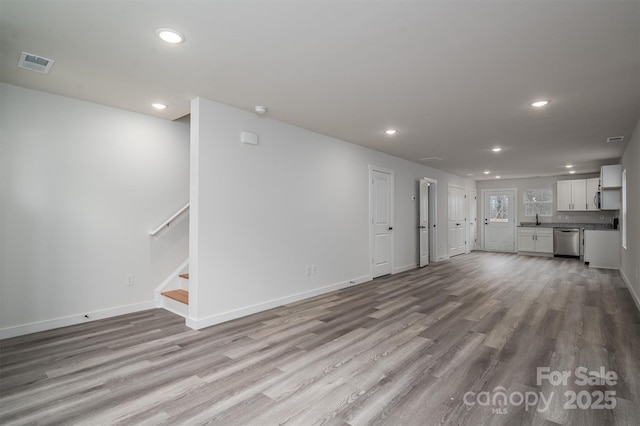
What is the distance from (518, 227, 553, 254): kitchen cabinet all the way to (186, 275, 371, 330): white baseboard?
23.6 feet

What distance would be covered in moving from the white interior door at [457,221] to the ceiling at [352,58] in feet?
16.1

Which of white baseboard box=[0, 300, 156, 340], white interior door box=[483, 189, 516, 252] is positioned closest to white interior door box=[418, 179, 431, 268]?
white interior door box=[483, 189, 516, 252]

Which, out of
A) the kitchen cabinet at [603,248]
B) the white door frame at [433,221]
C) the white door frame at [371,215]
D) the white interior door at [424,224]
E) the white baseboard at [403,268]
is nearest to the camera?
the white door frame at [371,215]

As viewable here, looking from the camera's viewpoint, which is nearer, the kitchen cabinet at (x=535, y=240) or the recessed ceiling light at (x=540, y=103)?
the recessed ceiling light at (x=540, y=103)

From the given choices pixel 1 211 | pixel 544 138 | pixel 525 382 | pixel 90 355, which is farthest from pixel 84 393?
pixel 544 138

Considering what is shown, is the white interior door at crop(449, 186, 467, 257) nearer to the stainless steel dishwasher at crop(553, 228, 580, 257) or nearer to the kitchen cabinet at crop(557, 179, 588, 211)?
the stainless steel dishwasher at crop(553, 228, 580, 257)

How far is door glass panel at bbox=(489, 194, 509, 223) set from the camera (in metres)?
10.6

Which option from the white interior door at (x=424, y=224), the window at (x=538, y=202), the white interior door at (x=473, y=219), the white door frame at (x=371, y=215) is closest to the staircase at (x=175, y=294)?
the white door frame at (x=371, y=215)

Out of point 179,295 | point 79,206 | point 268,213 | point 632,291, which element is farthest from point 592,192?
point 79,206

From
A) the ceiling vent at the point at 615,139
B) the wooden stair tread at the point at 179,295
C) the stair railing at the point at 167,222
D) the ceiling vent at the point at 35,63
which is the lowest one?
the wooden stair tread at the point at 179,295

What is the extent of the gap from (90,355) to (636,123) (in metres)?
6.80

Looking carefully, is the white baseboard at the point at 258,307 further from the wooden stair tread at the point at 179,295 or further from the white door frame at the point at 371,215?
the white door frame at the point at 371,215

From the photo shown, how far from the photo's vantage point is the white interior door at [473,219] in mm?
10555

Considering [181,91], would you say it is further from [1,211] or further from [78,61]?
[1,211]
